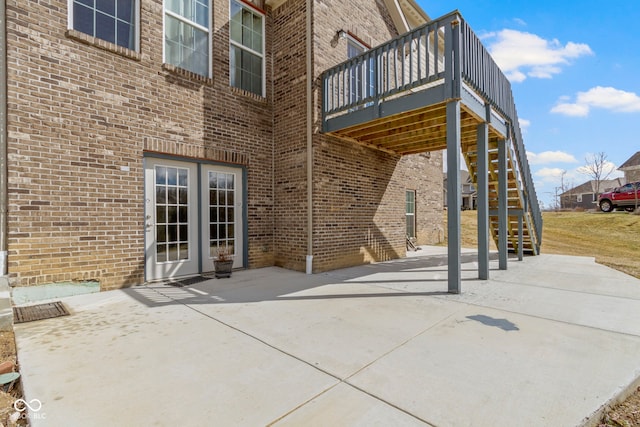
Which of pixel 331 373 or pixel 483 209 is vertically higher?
pixel 483 209

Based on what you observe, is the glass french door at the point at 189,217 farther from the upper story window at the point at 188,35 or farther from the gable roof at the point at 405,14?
the gable roof at the point at 405,14

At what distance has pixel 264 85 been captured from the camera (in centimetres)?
679

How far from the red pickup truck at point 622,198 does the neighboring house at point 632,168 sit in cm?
1707

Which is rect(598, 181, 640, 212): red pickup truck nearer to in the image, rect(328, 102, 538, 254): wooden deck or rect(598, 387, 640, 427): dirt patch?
rect(328, 102, 538, 254): wooden deck

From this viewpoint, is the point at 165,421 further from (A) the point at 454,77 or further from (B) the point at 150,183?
(A) the point at 454,77

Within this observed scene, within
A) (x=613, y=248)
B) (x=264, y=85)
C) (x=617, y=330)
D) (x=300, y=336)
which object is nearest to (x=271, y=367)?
(x=300, y=336)

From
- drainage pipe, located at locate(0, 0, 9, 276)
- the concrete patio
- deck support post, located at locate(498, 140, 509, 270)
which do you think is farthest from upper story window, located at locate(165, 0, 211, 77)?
deck support post, located at locate(498, 140, 509, 270)

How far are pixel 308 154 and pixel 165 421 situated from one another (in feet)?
16.6

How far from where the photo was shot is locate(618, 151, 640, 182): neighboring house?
104 feet

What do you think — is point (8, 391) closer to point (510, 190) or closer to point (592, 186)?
point (510, 190)

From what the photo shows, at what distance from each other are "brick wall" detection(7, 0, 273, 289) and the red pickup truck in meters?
25.3

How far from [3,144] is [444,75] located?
5980 millimetres

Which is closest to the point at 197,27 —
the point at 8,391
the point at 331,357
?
the point at 8,391

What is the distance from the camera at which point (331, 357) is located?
2496 mm
